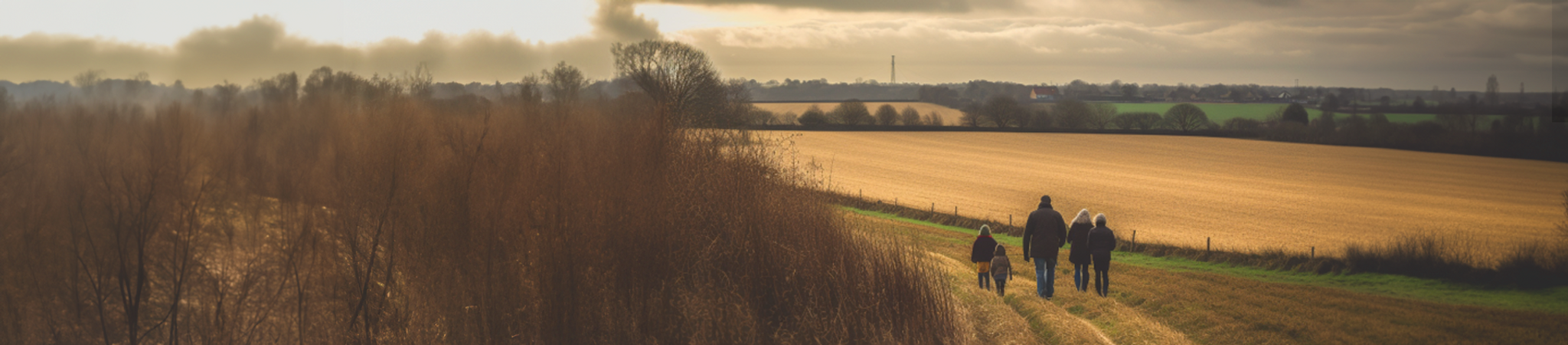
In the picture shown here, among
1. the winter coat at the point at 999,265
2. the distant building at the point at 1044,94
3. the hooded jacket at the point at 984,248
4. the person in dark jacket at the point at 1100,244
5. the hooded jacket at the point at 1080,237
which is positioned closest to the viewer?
the person in dark jacket at the point at 1100,244

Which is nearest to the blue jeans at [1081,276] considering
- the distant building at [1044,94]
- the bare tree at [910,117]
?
the bare tree at [910,117]

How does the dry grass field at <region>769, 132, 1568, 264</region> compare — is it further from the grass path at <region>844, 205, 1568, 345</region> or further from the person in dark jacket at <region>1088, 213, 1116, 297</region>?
the person in dark jacket at <region>1088, 213, 1116, 297</region>

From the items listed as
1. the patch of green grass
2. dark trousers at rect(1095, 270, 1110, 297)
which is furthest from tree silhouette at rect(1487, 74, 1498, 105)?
dark trousers at rect(1095, 270, 1110, 297)

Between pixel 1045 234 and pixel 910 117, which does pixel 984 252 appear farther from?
pixel 910 117

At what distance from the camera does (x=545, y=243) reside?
12117mm

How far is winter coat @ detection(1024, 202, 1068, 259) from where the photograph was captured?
13.8 meters

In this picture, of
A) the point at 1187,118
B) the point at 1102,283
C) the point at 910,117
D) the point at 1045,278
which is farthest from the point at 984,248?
the point at 1187,118

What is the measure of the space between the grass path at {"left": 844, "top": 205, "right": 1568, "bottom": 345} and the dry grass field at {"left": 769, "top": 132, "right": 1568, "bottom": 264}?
352 inches

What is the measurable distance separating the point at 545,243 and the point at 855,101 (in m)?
88.9

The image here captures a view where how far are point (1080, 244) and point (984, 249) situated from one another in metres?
1.79

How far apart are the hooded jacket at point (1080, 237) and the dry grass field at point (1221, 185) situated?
1251 cm

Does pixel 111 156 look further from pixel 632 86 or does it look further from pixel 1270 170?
pixel 1270 170

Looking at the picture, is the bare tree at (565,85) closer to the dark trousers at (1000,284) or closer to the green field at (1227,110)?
the dark trousers at (1000,284)

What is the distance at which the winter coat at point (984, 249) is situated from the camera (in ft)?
Answer: 51.4
